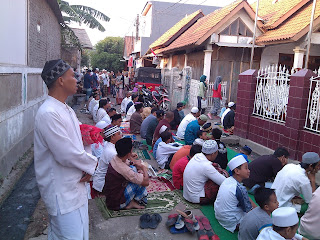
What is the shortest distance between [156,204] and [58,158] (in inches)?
113

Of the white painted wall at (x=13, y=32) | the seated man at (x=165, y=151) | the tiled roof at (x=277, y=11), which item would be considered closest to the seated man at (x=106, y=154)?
the seated man at (x=165, y=151)

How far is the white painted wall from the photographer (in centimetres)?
549

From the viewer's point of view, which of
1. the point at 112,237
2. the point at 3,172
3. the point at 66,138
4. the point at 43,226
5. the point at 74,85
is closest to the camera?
the point at 66,138

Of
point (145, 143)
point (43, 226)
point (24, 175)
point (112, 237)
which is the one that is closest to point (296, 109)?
point (145, 143)

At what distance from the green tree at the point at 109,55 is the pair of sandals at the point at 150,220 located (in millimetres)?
36637

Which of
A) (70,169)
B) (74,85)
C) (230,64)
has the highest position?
(230,64)

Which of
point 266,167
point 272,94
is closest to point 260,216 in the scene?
point 266,167

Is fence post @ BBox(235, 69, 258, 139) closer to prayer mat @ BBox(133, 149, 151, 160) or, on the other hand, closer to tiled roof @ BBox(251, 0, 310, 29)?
prayer mat @ BBox(133, 149, 151, 160)

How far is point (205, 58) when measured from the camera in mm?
14195

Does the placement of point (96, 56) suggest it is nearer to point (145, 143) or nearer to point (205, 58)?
point (205, 58)

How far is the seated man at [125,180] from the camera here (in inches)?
160

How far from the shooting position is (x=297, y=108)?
641 centimetres

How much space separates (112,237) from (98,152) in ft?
7.37

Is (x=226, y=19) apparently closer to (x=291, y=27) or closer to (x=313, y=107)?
(x=291, y=27)
